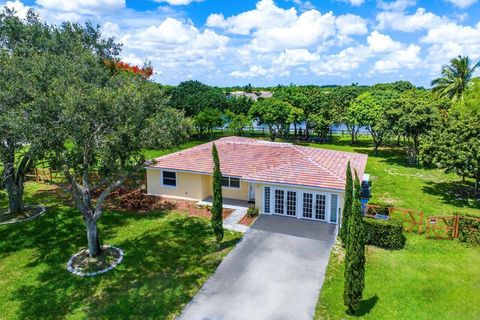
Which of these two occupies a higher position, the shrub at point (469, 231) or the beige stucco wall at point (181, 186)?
the beige stucco wall at point (181, 186)

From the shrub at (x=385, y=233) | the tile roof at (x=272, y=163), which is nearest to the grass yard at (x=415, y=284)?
the shrub at (x=385, y=233)

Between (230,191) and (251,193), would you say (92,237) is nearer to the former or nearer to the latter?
(230,191)

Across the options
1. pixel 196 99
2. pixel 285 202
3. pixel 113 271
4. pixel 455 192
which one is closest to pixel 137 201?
pixel 113 271

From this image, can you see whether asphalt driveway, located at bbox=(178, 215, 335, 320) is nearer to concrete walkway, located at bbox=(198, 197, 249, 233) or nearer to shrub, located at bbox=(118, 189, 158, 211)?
concrete walkway, located at bbox=(198, 197, 249, 233)

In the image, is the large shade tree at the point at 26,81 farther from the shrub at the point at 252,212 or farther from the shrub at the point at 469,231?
the shrub at the point at 469,231

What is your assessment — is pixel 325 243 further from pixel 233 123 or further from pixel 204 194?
pixel 233 123

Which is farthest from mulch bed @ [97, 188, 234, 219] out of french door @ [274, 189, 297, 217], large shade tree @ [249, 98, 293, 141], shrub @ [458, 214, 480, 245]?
large shade tree @ [249, 98, 293, 141]
